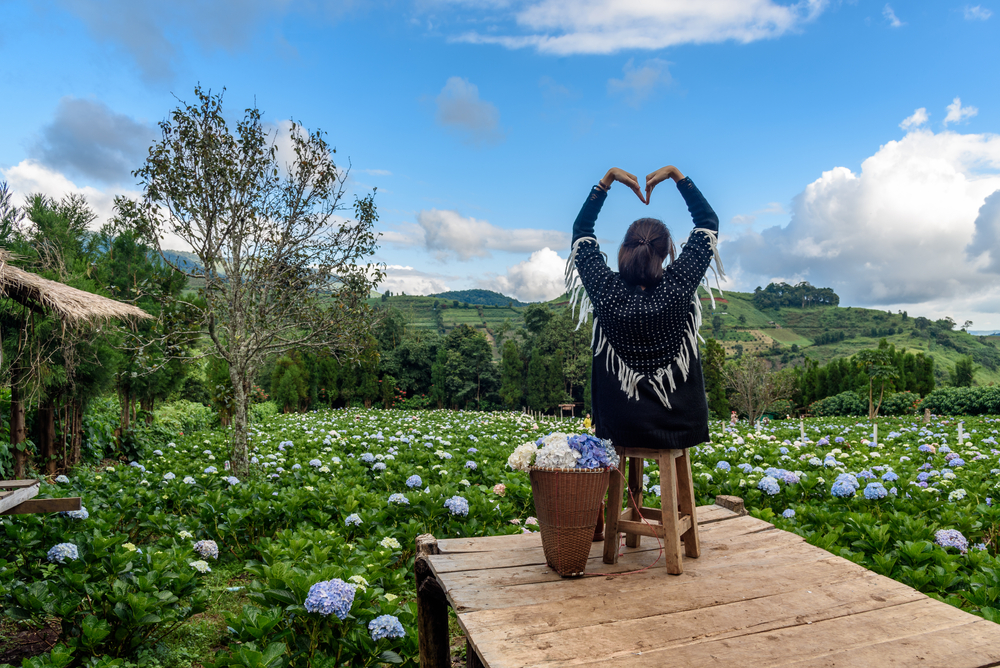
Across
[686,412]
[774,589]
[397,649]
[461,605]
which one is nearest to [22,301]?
[397,649]

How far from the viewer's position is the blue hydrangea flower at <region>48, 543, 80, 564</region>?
11.8 feet

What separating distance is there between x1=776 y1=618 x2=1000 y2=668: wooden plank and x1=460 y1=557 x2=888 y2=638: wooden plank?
0.44 m

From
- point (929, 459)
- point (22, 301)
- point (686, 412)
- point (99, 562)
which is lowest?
point (929, 459)

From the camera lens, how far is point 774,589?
2.52 m

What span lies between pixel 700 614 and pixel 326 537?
293cm

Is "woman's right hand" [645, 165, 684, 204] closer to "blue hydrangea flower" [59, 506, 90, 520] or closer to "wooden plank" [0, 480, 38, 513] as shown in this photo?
"wooden plank" [0, 480, 38, 513]

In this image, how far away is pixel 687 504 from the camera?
116 inches

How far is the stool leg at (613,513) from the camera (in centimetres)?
282

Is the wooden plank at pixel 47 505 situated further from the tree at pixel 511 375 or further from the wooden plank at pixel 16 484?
the tree at pixel 511 375

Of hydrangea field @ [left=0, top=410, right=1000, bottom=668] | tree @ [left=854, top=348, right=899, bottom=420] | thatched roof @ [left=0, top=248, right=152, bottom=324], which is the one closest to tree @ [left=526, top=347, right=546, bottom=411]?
tree @ [left=854, top=348, right=899, bottom=420]

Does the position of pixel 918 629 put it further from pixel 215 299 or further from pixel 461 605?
pixel 215 299

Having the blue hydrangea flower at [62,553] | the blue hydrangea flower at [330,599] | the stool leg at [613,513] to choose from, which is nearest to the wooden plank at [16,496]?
the blue hydrangea flower at [62,553]

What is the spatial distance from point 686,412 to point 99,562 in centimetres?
396

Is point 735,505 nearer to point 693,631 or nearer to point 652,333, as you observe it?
point 652,333
